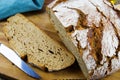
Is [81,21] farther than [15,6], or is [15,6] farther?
[15,6]

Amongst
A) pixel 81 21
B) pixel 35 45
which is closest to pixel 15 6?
pixel 35 45

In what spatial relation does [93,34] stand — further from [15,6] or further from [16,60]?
[15,6]

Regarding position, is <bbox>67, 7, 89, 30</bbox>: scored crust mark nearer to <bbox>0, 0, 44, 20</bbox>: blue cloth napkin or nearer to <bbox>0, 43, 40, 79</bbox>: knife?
<bbox>0, 43, 40, 79</bbox>: knife

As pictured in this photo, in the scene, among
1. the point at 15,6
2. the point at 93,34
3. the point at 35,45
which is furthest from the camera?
the point at 15,6

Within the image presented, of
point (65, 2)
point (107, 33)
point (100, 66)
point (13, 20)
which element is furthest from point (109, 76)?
point (13, 20)

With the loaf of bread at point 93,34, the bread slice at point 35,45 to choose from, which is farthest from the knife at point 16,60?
the loaf of bread at point 93,34

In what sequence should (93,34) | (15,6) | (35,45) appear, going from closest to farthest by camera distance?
(93,34)
(35,45)
(15,6)
